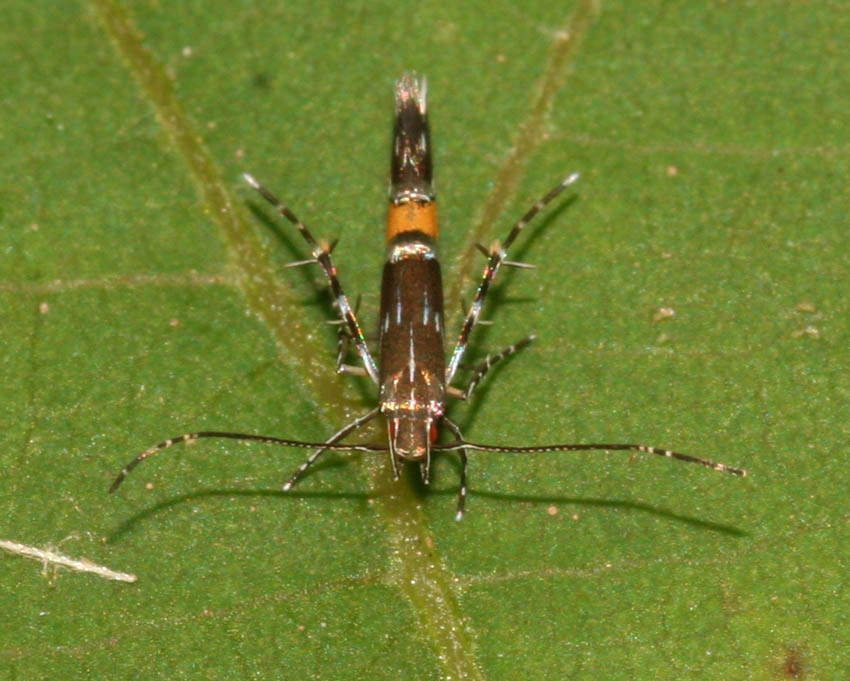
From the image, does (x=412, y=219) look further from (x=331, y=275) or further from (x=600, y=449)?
(x=600, y=449)

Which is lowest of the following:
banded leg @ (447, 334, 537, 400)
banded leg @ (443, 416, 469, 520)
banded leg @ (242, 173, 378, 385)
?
banded leg @ (443, 416, 469, 520)

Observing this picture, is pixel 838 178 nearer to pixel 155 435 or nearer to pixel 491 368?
pixel 491 368

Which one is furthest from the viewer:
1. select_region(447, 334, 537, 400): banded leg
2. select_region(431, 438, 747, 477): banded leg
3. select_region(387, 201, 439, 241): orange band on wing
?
select_region(387, 201, 439, 241): orange band on wing

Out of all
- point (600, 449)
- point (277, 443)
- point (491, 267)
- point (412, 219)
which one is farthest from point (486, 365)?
point (277, 443)

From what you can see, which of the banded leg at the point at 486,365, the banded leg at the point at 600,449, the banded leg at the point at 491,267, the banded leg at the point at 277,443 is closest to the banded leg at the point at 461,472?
the banded leg at the point at 600,449

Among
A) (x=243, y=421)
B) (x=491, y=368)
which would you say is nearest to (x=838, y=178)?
(x=491, y=368)

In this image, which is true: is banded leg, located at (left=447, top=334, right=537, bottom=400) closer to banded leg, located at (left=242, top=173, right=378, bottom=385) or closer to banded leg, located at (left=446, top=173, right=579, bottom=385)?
banded leg, located at (left=446, top=173, right=579, bottom=385)

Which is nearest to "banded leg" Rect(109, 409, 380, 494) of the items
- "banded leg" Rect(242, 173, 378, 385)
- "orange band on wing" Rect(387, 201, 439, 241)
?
"banded leg" Rect(242, 173, 378, 385)
